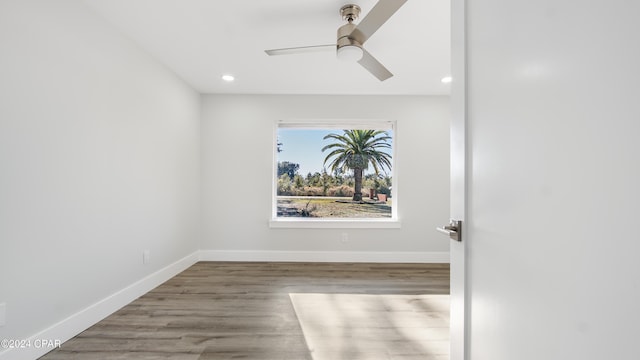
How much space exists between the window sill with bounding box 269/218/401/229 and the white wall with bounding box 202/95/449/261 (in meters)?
0.06

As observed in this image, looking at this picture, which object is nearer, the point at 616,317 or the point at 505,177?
the point at 616,317

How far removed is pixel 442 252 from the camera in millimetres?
3672

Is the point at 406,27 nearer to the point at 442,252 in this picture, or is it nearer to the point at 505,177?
the point at 505,177

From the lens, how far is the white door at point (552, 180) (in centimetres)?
48

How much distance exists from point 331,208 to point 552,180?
333 cm

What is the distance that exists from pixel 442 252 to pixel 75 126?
3.89 metres

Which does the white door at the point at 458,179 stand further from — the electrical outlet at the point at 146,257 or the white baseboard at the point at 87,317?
the electrical outlet at the point at 146,257

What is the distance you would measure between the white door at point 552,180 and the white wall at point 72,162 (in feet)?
7.18

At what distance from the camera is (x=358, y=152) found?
12.9 ft

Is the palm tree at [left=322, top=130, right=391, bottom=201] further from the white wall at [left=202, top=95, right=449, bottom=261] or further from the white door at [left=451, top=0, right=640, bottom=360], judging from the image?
the white door at [left=451, top=0, right=640, bottom=360]

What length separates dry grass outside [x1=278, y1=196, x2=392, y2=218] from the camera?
3871 mm

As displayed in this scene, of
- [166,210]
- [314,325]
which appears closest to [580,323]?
[314,325]

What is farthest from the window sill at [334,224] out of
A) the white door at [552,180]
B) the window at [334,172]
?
the white door at [552,180]

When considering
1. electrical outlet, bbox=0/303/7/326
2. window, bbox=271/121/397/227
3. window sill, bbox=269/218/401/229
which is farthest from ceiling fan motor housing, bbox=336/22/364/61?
electrical outlet, bbox=0/303/7/326
